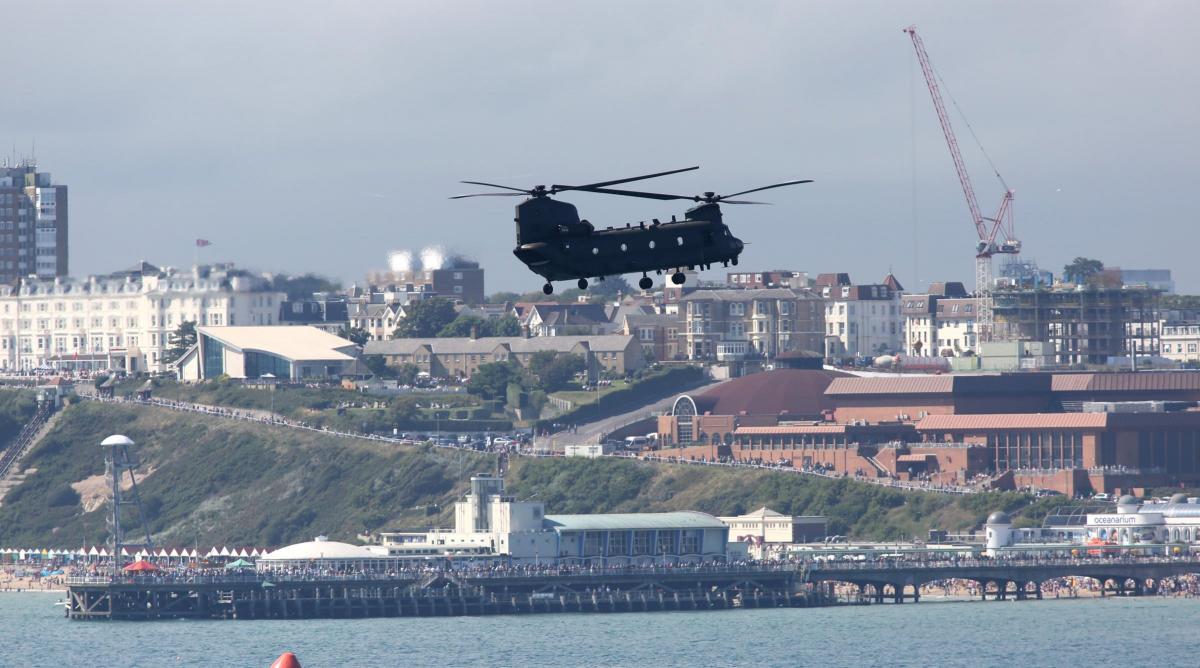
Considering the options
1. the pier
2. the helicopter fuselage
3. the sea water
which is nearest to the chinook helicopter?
the helicopter fuselage

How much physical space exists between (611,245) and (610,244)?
42 mm

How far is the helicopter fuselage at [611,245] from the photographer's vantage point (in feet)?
250

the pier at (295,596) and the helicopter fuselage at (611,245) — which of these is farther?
the pier at (295,596)

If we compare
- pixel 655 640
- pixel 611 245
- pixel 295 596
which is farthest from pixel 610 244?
pixel 295 596

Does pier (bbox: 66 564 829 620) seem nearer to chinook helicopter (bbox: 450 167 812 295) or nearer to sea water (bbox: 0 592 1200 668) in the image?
sea water (bbox: 0 592 1200 668)

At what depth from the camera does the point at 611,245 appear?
7644 centimetres

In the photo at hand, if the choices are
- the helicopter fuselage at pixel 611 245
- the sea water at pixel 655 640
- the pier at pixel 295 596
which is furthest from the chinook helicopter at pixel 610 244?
the pier at pixel 295 596

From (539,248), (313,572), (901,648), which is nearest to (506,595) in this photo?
(313,572)

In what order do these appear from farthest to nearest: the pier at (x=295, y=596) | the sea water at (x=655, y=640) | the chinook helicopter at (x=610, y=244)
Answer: the pier at (x=295, y=596), the sea water at (x=655, y=640), the chinook helicopter at (x=610, y=244)

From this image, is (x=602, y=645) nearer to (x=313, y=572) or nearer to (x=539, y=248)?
(x=313, y=572)

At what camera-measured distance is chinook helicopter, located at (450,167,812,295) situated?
7619cm

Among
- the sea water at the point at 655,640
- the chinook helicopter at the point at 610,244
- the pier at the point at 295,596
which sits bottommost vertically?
the sea water at the point at 655,640

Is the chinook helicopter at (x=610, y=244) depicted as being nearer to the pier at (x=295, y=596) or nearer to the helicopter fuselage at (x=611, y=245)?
the helicopter fuselage at (x=611, y=245)

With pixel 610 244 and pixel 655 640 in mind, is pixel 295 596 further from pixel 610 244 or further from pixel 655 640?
pixel 610 244
